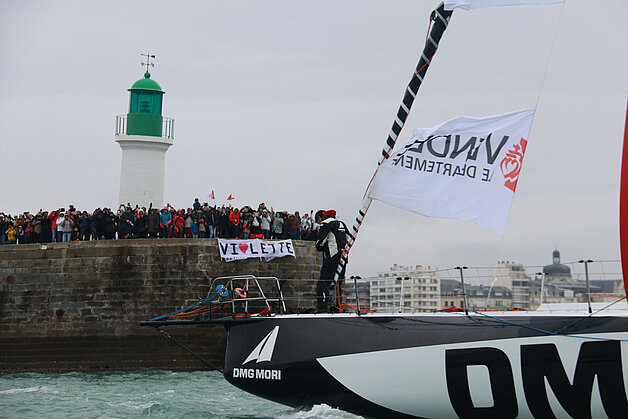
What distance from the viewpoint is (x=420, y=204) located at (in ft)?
35.3

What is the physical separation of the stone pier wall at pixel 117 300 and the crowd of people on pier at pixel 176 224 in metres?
0.82

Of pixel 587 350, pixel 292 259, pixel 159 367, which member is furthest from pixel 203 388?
pixel 587 350

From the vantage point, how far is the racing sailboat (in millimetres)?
9156

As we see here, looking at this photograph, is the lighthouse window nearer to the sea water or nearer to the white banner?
the white banner

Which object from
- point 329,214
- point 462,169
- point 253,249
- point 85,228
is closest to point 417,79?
point 462,169

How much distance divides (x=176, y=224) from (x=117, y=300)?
2.47 meters

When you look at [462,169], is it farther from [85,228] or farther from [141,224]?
[85,228]

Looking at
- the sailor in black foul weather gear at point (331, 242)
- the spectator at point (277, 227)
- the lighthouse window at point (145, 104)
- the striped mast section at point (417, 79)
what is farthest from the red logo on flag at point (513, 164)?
the lighthouse window at point (145, 104)

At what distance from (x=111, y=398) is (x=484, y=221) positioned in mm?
8011

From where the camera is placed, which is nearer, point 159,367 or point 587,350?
point 587,350

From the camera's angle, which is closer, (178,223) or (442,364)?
(442,364)

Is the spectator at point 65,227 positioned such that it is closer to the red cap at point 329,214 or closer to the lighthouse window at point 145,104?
the lighthouse window at point 145,104

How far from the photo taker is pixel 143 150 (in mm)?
29859

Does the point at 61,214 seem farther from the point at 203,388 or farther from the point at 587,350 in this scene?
the point at 587,350
